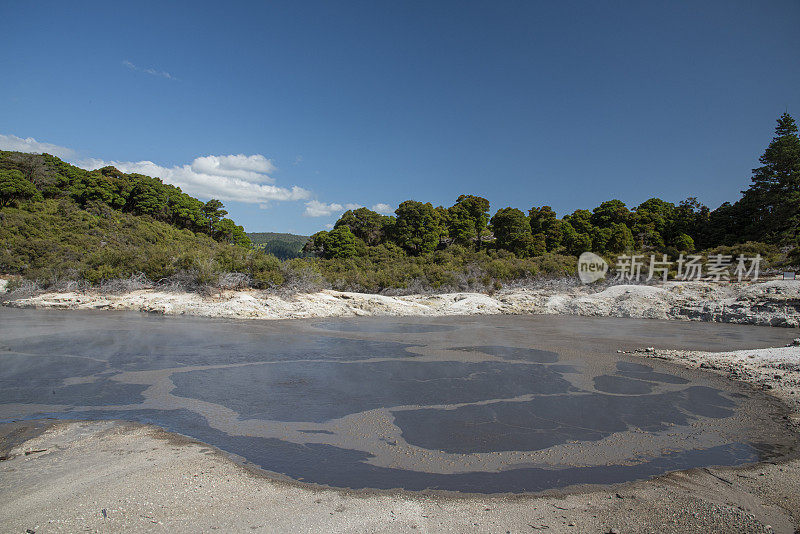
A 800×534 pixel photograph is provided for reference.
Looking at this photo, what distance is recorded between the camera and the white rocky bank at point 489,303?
15398 mm

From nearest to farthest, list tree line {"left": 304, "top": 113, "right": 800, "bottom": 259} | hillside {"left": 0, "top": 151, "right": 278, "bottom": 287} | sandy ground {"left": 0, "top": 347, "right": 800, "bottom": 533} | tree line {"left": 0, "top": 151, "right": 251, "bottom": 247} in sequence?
sandy ground {"left": 0, "top": 347, "right": 800, "bottom": 533} → hillside {"left": 0, "top": 151, "right": 278, "bottom": 287} → tree line {"left": 0, "top": 151, "right": 251, "bottom": 247} → tree line {"left": 304, "top": 113, "right": 800, "bottom": 259}

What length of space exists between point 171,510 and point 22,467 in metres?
1.75

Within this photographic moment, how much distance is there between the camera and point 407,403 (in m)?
5.76

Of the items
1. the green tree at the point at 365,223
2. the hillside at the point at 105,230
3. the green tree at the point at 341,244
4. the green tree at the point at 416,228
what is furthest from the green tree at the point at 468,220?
the hillside at the point at 105,230

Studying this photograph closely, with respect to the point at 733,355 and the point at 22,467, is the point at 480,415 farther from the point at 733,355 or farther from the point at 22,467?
the point at 733,355

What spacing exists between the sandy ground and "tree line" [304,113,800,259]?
31.3 meters

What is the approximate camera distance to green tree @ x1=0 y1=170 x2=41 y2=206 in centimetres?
2870

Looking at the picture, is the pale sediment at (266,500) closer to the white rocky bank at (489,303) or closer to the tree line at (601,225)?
the white rocky bank at (489,303)

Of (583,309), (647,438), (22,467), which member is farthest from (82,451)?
(583,309)

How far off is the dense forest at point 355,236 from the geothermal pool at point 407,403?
795 centimetres

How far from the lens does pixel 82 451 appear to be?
12.5 ft

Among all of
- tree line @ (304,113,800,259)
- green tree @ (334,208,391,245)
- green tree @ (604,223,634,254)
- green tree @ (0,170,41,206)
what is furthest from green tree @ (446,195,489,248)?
green tree @ (0,170,41,206)

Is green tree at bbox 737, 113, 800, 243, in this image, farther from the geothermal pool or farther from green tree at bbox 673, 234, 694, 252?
the geothermal pool

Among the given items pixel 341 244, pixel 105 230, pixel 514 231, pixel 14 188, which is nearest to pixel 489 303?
pixel 341 244
